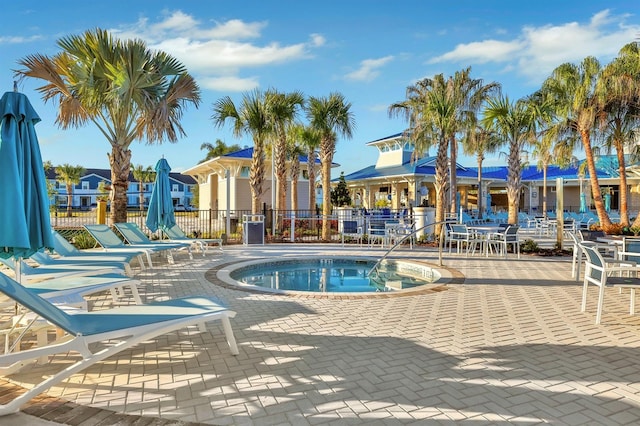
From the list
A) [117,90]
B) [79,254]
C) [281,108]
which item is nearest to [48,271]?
[79,254]

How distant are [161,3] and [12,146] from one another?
8659 mm

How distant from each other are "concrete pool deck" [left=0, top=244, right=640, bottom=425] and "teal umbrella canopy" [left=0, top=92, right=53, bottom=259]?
120 cm

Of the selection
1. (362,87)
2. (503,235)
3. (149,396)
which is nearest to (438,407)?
(149,396)

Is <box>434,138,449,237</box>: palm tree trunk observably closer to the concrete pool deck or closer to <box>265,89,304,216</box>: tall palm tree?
<box>265,89,304,216</box>: tall palm tree

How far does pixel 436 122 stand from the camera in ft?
47.5

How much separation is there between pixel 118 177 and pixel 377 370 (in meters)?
9.77

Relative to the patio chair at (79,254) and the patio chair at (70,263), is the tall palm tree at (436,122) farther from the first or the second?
the patio chair at (70,263)

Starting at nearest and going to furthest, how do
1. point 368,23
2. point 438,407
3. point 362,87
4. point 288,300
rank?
point 438,407 → point 288,300 → point 368,23 → point 362,87

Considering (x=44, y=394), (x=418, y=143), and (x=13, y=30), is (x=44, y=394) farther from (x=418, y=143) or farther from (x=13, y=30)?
(x=418, y=143)

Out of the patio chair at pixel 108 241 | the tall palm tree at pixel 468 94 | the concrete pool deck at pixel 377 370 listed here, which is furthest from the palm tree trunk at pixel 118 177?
the tall palm tree at pixel 468 94

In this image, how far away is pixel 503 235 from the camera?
1085 cm

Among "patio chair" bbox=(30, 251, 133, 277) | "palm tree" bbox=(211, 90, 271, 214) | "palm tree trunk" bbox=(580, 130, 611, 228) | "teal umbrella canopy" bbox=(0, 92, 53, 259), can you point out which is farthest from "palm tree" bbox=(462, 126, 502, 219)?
"teal umbrella canopy" bbox=(0, 92, 53, 259)

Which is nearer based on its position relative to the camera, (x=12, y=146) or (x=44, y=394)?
(x=44, y=394)

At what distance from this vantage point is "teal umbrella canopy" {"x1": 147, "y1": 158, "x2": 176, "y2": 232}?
436 inches
